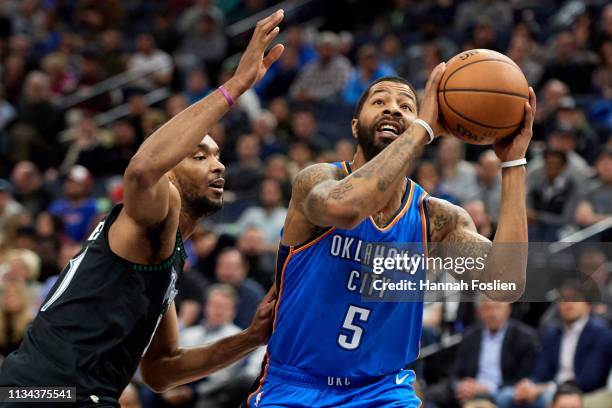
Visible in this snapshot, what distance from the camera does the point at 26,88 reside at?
14039mm

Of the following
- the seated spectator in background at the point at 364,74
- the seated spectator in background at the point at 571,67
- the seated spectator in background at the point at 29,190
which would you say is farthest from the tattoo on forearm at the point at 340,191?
the seated spectator in background at the point at 29,190

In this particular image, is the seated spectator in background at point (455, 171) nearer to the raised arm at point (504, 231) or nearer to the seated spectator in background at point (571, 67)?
the seated spectator in background at point (571, 67)

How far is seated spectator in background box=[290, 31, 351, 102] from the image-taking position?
44.1 ft

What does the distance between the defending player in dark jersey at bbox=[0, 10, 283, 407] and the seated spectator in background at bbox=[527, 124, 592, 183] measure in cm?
600

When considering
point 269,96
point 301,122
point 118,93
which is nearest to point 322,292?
point 301,122

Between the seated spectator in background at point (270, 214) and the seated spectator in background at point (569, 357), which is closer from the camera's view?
the seated spectator in background at point (569, 357)

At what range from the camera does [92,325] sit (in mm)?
3943

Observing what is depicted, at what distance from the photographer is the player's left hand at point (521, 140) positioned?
4.15m

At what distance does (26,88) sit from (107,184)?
272 centimetres

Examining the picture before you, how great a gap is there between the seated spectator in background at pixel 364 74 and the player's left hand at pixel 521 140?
825cm

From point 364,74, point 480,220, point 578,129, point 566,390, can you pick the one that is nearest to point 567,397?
point 566,390

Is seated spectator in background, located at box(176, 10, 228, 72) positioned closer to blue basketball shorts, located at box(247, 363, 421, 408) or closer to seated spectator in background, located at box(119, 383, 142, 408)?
seated spectator in background, located at box(119, 383, 142, 408)

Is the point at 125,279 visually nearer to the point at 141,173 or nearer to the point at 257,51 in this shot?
the point at 141,173

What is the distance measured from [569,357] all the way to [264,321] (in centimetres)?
378
